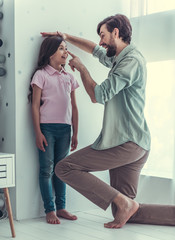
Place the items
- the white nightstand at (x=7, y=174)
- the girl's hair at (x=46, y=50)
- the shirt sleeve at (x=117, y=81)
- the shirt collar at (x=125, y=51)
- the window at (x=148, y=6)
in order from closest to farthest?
the white nightstand at (x=7, y=174) < the shirt sleeve at (x=117, y=81) < the shirt collar at (x=125, y=51) < the girl's hair at (x=46, y=50) < the window at (x=148, y=6)

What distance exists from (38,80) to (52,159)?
491 millimetres

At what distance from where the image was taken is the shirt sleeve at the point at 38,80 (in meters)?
2.39

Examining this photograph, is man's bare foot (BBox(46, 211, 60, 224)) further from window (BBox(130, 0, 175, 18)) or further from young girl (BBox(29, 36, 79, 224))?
window (BBox(130, 0, 175, 18))

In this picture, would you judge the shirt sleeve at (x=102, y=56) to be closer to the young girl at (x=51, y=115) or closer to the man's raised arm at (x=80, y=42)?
the man's raised arm at (x=80, y=42)

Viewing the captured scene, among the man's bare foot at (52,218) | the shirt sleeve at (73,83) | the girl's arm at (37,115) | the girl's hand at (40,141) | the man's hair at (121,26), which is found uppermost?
the man's hair at (121,26)

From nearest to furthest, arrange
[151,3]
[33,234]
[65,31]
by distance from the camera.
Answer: [33,234], [65,31], [151,3]

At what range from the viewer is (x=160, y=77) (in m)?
2.73

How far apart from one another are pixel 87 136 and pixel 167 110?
571mm

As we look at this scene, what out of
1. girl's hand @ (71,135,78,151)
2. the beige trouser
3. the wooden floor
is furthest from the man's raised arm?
the wooden floor

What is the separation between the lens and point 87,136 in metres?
2.77

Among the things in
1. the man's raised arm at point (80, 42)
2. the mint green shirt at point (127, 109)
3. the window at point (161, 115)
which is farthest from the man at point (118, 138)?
the window at point (161, 115)

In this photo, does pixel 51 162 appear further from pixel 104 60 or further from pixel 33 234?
pixel 104 60

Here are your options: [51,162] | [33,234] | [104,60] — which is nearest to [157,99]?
[104,60]

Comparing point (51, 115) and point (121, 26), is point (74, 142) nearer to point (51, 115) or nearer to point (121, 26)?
point (51, 115)
